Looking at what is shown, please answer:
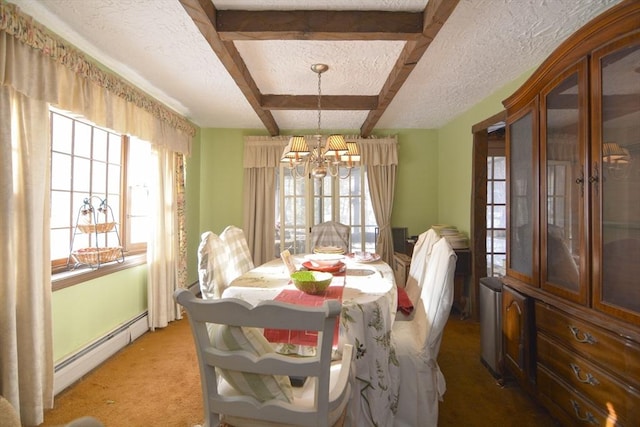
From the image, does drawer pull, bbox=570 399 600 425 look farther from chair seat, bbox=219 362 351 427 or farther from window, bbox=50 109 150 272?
window, bbox=50 109 150 272

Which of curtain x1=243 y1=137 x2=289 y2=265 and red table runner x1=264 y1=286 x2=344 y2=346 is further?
curtain x1=243 y1=137 x2=289 y2=265

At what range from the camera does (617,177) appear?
4.16ft

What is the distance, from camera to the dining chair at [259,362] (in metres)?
0.85

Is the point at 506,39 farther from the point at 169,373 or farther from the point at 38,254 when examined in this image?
the point at 169,373

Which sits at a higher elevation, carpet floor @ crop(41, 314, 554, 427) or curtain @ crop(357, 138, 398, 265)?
curtain @ crop(357, 138, 398, 265)

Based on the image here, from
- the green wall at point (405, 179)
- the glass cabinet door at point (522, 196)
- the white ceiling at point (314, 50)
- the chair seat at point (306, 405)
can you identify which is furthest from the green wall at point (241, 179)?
the chair seat at point (306, 405)

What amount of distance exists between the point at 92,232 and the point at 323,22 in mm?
2233

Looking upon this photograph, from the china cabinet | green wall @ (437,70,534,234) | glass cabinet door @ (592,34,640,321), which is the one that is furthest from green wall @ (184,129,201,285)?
glass cabinet door @ (592,34,640,321)

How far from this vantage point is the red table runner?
1.34 meters

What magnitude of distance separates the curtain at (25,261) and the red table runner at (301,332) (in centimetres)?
136

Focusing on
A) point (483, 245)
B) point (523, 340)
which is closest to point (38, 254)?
point (523, 340)

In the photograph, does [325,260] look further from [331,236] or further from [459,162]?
[459,162]

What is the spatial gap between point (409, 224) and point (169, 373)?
330cm

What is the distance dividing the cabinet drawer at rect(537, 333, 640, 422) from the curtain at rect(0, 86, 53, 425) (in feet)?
9.06
